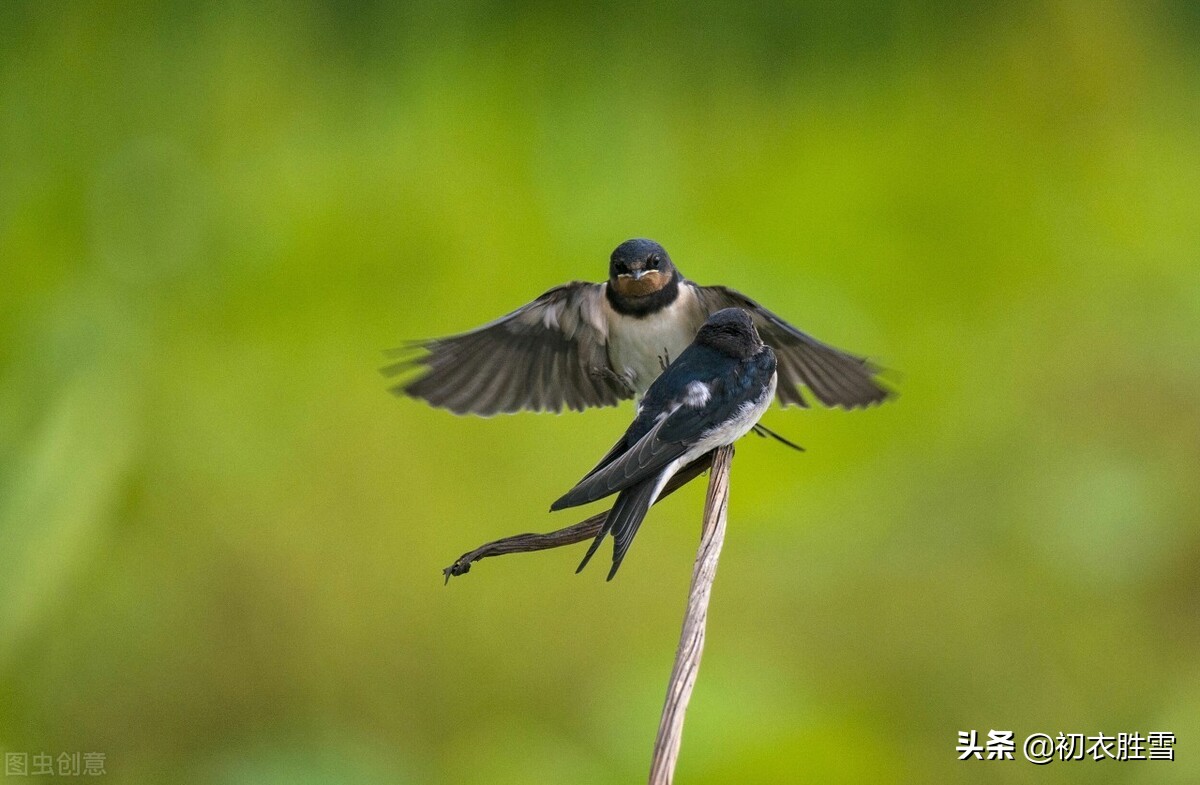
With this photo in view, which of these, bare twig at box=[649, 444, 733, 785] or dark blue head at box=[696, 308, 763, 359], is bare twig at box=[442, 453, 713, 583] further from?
dark blue head at box=[696, 308, 763, 359]

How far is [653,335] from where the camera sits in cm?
211

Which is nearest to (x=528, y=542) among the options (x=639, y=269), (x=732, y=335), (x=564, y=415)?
(x=732, y=335)

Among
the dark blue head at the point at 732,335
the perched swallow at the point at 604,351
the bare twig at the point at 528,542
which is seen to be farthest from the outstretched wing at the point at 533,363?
the bare twig at the point at 528,542

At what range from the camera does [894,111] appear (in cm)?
363

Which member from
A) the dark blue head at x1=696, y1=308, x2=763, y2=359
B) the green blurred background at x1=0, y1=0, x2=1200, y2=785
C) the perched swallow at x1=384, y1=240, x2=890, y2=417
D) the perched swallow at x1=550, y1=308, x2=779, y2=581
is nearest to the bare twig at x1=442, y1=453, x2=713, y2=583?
the perched swallow at x1=550, y1=308, x2=779, y2=581

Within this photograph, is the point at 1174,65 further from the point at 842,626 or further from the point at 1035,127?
the point at 842,626

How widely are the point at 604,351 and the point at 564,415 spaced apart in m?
0.98

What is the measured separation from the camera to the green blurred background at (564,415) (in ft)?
9.48

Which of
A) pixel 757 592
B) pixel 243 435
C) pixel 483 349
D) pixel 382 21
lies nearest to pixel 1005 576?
pixel 757 592

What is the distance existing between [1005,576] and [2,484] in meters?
2.27

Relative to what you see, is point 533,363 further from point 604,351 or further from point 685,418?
point 685,418

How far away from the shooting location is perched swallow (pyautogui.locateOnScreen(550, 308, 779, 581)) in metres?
1.48

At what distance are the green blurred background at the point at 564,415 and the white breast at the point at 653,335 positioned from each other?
2.86ft

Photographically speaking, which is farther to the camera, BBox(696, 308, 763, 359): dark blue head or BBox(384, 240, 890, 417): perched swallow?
BBox(384, 240, 890, 417): perched swallow
